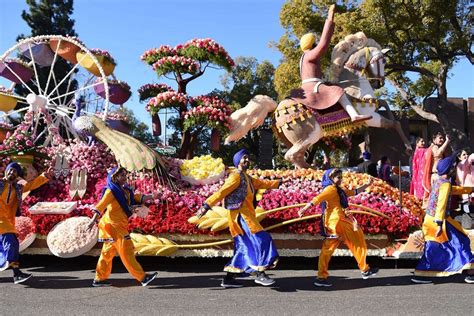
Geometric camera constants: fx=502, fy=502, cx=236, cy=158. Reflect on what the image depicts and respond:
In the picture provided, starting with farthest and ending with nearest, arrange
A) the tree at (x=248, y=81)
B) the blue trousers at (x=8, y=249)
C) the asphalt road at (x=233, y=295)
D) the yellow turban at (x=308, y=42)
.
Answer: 1. the tree at (x=248, y=81)
2. the yellow turban at (x=308, y=42)
3. the blue trousers at (x=8, y=249)
4. the asphalt road at (x=233, y=295)

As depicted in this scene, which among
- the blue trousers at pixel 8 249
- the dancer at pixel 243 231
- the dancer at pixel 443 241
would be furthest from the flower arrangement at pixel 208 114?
the dancer at pixel 443 241

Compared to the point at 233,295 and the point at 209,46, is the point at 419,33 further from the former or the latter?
the point at 233,295

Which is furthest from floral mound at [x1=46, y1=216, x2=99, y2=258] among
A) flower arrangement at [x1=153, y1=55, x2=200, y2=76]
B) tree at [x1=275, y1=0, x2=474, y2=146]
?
tree at [x1=275, y1=0, x2=474, y2=146]

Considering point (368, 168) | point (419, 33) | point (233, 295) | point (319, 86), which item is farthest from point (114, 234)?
point (419, 33)

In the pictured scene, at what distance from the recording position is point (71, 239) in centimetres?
693

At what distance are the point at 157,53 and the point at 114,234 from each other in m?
4.91

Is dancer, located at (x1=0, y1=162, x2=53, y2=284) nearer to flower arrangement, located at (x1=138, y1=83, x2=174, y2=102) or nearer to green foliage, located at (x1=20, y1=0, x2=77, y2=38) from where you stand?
flower arrangement, located at (x1=138, y1=83, x2=174, y2=102)

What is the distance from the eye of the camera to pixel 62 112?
11.5m

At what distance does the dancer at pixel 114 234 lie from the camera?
228 inches

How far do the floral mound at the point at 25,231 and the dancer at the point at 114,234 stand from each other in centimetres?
174

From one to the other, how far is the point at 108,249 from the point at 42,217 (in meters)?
1.94

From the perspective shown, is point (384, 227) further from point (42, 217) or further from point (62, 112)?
point (62, 112)

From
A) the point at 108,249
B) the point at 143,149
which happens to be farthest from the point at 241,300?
the point at 143,149

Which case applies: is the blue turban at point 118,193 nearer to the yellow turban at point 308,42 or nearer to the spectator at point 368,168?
the yellow turban at point 308,42
